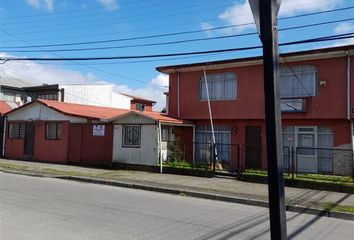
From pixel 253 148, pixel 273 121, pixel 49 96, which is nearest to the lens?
pixel 273 121

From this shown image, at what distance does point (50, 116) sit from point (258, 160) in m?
13.0

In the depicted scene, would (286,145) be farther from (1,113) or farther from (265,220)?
(1,113)

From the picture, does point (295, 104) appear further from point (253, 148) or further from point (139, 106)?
point (139, 106)

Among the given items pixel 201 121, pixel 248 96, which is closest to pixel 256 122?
pixel 248 96

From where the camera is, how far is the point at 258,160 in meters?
20.6

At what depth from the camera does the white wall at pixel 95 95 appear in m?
36.9

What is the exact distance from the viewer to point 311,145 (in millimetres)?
19609

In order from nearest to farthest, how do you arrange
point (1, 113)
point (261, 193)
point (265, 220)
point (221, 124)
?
point (265, 220), point (261, 193), point (221, 124), point (1, 113)

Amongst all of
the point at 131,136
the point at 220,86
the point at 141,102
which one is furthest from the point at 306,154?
the point at 141,102

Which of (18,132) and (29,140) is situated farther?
(18,132)

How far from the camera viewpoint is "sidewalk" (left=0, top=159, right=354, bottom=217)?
1289 cm

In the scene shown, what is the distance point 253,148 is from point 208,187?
592 cm

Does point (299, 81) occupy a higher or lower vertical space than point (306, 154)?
higher

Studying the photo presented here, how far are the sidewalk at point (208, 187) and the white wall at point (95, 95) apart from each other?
1704 cm
